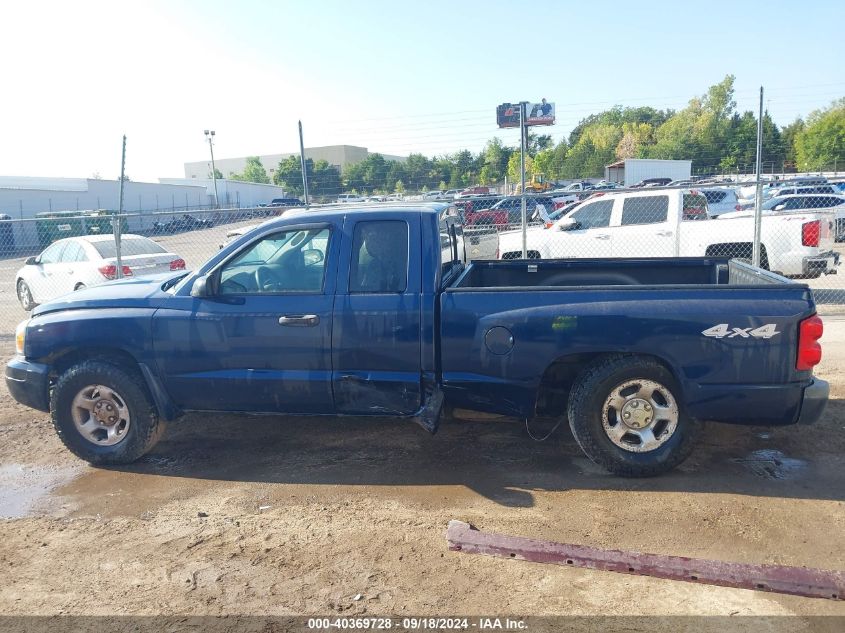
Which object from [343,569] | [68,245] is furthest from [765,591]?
[68,245]

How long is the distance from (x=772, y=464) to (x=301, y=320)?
3554 millimetres

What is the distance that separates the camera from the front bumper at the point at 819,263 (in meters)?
11.0

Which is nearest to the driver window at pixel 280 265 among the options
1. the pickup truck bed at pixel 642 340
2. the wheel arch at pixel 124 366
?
the wheel arch at pixel 124 366

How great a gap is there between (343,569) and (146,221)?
4520cm

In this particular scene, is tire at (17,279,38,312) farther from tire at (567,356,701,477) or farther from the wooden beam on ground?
the wooden beam on ground

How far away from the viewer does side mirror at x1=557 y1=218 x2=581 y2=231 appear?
1170 cm

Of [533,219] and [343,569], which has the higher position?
[533,219]

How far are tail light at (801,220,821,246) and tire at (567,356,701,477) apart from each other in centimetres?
774

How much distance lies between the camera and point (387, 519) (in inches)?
171

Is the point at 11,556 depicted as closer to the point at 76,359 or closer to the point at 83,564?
the point at 83,564

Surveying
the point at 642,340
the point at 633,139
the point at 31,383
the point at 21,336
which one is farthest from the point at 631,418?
the point at 633,139

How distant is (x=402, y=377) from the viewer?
4887 millimetres

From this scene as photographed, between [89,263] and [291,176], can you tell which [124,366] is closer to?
[89,263]

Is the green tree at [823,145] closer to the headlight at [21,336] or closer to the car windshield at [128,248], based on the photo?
the car windshield at [128,248]
